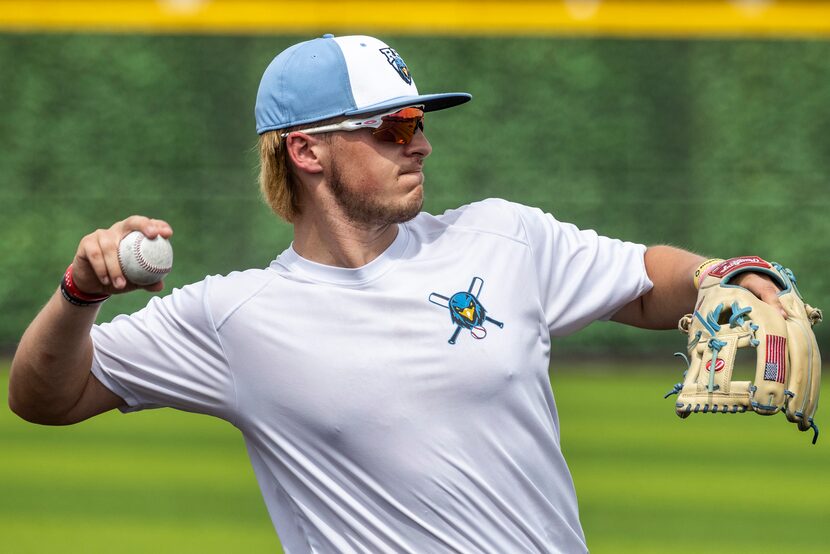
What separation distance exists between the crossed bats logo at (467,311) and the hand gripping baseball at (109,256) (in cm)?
77

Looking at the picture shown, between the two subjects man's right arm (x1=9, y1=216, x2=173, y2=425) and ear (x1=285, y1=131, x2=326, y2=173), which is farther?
ear (x1=285, y1=131, x2=326, y2=173)

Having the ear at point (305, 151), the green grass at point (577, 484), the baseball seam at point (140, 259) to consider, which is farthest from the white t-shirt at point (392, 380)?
the green grass at point (577, 484)

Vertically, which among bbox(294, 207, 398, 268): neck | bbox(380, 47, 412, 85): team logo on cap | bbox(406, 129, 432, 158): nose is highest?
bbox(380, 47, 412, 85): team logo on cap

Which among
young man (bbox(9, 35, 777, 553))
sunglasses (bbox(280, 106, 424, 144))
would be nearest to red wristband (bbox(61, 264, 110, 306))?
young man (bbox(9, 35, 777, 553))

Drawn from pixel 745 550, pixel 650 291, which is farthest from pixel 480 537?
pixel 745 550

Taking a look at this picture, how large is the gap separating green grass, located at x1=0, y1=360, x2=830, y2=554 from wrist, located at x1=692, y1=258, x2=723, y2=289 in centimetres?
443

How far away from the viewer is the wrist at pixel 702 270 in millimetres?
3758

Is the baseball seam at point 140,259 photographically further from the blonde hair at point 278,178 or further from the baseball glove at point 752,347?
the baseball glove at point 752,347

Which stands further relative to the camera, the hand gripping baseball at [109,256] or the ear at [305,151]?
the ear at [305,151]

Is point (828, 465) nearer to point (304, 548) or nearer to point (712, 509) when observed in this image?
point (712, 509)

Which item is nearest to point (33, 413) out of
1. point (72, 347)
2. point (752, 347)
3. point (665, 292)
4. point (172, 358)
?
point (72, 347)

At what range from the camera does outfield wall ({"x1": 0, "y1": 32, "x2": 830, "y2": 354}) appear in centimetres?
1655

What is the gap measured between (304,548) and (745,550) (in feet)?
15.7

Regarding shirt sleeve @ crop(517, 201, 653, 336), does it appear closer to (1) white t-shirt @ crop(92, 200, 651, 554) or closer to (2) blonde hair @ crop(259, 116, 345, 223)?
(1) white t-shirt @ crop(92, 200, 651, 554)
